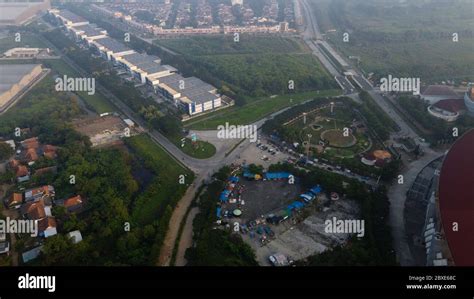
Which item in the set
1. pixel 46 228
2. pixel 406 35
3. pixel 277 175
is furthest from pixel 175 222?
pixel 406 35

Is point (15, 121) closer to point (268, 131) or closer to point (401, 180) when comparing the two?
point (268, 131)

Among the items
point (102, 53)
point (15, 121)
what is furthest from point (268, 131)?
point (102, 53)

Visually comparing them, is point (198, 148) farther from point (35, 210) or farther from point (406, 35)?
point (406, 35)

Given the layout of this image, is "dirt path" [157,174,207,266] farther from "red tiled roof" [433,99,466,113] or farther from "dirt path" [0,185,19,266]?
"red tiled roof" [433,99,466,113]

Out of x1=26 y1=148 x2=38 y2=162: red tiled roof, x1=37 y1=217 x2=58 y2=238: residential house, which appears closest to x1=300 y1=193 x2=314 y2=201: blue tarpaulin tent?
x1=37 y1=217 x2=58 y2=238: residential house

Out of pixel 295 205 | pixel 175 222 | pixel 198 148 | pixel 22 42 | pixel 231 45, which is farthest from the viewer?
pixel 22 42
